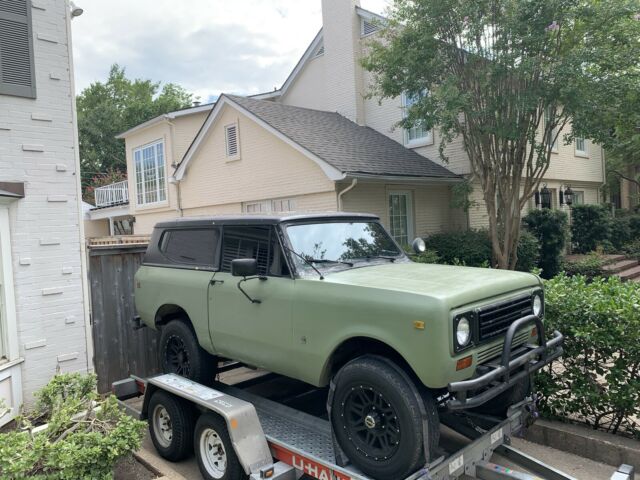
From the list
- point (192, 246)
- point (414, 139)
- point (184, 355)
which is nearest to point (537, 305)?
point (192, 246)

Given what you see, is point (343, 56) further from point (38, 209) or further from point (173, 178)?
point (38, 209)

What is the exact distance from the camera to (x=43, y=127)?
574 cm

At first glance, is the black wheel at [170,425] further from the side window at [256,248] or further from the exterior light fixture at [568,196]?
the exterior light fixture at [568,196]

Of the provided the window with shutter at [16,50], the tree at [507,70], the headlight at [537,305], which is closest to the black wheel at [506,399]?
the headlight at [537,305]

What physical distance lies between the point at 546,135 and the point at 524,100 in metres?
2.02

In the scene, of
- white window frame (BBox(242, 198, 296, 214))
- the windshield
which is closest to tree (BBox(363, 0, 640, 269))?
white window frame (BBox(242, 198, 296, 214))

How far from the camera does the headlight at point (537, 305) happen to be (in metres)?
4.20

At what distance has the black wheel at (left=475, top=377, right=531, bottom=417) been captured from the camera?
171 inches

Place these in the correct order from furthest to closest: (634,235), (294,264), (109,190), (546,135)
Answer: (109,190)
(634,235)
(546,135)
(294,264)

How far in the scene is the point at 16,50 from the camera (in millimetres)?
5551

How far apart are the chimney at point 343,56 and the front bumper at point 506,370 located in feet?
44.6

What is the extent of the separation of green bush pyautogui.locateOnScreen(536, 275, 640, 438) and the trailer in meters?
0.60

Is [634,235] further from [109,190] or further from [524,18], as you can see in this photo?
[109,190]

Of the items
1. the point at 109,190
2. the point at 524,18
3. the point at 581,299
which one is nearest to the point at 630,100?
the point at 524,18
